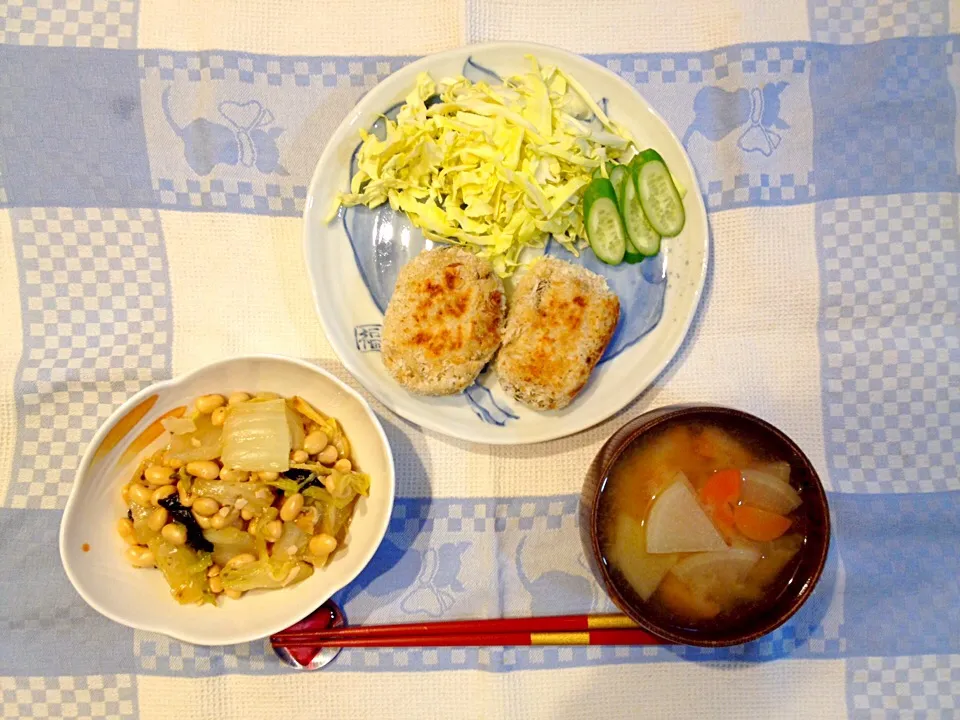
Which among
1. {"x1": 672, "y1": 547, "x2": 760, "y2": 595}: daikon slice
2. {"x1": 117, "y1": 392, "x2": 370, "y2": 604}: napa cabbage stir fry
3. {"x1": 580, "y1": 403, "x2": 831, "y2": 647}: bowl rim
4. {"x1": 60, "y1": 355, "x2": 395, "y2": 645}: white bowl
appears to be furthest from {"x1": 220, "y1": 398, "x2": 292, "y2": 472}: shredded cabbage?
{"x1": 672, "y1": 547, "x2": 760, "y2": 595}: daikon slice

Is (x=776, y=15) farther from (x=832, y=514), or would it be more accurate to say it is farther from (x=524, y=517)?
(x=524, y=517)

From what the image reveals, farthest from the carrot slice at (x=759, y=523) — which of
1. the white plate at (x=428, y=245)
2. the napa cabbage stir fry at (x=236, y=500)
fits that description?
the napa cabbage stir fry at (x=236, y=500)

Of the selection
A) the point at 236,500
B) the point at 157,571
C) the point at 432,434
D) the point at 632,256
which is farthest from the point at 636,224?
the point at 157,571

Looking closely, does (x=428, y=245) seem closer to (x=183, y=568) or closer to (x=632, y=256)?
(x=632, y=256)

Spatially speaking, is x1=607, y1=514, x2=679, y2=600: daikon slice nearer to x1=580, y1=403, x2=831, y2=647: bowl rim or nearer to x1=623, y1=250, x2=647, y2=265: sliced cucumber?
x1=580, y1=403, x2=831, y2=647: bowl rim

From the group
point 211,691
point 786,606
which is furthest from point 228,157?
point 786,606

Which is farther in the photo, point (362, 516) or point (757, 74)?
point (757, 74)

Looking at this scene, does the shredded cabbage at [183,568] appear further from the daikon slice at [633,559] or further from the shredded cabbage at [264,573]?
the daikon slice at [633,559]

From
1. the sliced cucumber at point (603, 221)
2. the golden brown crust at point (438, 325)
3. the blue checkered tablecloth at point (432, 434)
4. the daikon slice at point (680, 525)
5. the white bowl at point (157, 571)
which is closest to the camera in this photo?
the daikon slice at point (680, 525)
